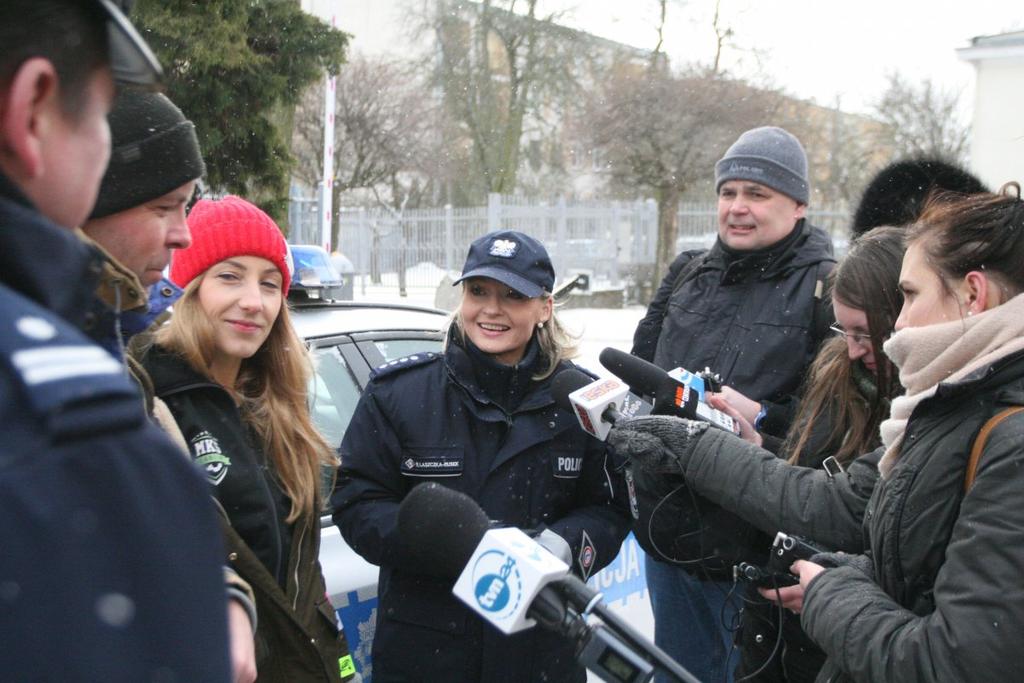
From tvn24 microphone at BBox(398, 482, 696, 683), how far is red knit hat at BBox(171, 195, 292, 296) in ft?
3.34

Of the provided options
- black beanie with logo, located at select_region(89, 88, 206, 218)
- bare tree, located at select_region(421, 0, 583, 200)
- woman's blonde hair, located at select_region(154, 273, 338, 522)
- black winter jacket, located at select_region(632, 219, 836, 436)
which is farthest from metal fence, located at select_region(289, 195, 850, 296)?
black beanie with logo, located at select_region(89, 88, 206, 218)

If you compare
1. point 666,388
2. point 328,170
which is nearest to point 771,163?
point 666,388

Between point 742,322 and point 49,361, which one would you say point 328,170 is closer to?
point 742,322

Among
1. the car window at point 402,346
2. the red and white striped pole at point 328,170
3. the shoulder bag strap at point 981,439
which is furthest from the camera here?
the red and white striped pole at point 328,170

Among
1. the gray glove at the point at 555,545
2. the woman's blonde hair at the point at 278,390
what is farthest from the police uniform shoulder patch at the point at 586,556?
the woman's blonde hair at the point at 278,390

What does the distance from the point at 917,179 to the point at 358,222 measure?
2015 cm

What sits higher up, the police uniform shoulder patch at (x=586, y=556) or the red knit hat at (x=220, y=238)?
the red knit hat at (x=220, y=238)

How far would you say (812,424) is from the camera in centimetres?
278

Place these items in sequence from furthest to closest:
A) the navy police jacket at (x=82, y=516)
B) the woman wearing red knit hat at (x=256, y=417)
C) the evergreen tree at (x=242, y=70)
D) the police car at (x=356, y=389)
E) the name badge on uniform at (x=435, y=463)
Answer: the evergreen tree at (x=242, y=70), the police car at (x=356, y=389), the name badge on uniform at (x=435, y=463), the woman wearing red knit hat at (x=256, y=417), the navy police jacket at (x=82, y=516)

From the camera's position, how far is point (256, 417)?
243 centimetres

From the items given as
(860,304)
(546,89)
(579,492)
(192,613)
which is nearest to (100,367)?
(192,613)

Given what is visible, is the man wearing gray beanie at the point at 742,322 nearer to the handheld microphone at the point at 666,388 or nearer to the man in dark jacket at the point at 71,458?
the handheld microphone at the point at 666,388

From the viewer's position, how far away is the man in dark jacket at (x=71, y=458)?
69cm

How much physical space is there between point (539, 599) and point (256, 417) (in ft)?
3.97
